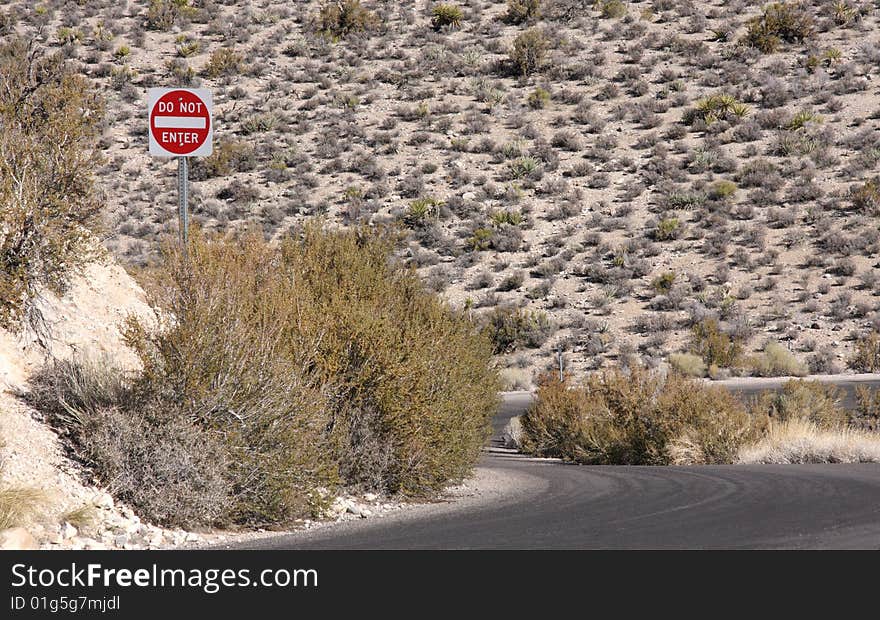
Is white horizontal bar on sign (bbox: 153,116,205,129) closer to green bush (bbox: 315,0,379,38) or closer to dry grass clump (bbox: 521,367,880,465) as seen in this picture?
dry grass clump (bbox: 521,367,880,465)

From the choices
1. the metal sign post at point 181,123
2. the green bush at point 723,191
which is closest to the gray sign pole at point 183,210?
the metal sign post at point 181,123

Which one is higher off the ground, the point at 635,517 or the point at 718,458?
the point at 635,517

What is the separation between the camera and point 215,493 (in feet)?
35.0

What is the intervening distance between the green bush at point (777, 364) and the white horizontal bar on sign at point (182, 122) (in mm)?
27551

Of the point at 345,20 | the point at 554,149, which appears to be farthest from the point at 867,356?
the point at 345,20

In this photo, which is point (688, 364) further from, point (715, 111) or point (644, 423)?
point (715, 111)

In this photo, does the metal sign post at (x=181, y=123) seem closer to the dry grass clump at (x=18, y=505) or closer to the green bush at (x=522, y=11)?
the dry grass clump at (x=18, y=505)

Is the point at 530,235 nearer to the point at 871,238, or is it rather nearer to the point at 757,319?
the point at 757,319

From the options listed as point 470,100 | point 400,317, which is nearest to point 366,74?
point 470,100

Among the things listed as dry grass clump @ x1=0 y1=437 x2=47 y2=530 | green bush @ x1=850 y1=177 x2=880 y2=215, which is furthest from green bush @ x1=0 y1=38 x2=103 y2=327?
green bush @ x1=850 y1=177 x2=880 y2=215

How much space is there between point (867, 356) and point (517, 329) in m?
12.3

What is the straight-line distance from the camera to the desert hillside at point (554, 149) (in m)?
42.0

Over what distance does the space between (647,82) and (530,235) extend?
13724mm

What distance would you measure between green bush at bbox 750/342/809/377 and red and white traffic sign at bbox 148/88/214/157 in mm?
27520
